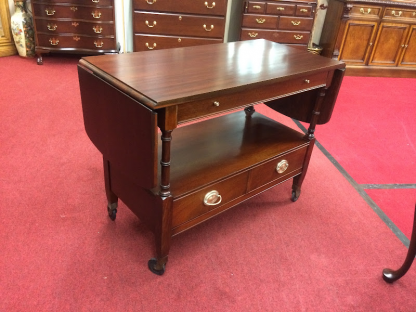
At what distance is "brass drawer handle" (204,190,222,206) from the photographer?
4.87ft

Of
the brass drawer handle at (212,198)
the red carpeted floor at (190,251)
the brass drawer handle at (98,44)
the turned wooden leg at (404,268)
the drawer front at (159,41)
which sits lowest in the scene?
the red carpeted floor at (190,251)

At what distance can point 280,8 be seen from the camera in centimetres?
378

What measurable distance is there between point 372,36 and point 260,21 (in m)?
1.46

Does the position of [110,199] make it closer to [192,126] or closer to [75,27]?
[192,126]

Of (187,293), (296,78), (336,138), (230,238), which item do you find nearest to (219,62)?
(296,78)

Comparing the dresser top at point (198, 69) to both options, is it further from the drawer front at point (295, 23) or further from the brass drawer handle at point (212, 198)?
the drawer front at point (295, 23)

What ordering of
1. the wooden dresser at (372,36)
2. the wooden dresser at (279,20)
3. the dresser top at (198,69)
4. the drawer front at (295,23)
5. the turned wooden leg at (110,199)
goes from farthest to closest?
the wooden dresser at (372,36), the drawer front at (295,23), the wooden dresser at (279,20), the turned wooden leg at (110,199), the dresser top at (198,69)

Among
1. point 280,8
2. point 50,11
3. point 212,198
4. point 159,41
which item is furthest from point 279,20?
point 212,198

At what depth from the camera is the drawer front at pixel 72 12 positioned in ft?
11.5

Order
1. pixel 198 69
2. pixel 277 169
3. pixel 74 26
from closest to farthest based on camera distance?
1. pixel 198 69
2. pixel 277 169
3. pixel 74 26

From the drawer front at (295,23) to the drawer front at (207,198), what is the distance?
2.83 metres

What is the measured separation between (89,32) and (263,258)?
10.2 feet

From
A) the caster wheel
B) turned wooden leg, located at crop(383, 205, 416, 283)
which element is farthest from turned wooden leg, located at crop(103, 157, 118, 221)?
turned wooden leg, located at crop(383, 205, 416, 283)

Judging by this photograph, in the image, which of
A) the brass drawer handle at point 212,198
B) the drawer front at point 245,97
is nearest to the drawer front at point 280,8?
the drawer front at point 245,97
